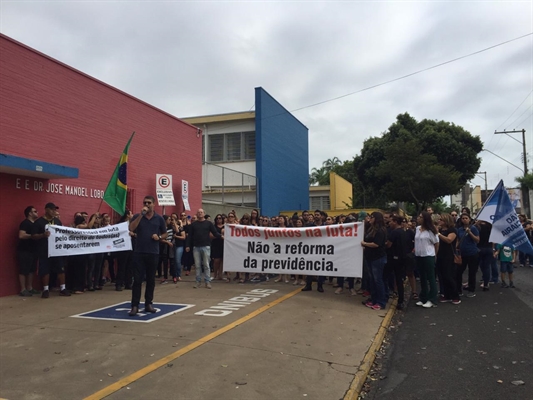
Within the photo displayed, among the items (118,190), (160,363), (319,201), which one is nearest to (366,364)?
(160,363)

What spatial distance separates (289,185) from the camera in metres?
28.5

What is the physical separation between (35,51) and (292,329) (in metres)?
8.68

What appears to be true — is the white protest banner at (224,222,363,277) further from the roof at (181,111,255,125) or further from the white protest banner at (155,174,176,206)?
the roof at (181,111,255,125)

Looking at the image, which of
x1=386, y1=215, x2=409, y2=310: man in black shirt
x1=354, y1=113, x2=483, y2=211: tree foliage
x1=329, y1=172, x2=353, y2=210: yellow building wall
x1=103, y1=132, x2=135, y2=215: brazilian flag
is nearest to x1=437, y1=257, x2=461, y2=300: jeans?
x1=386, y1=215, x2=409, y2=310: man in black shirt

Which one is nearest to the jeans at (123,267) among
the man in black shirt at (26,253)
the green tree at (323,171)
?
the man in black shirt at (26,253)

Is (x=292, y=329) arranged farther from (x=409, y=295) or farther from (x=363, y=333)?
(x=409, y=295)

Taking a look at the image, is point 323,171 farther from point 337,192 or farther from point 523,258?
point 523,258

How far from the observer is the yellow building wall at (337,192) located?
118ft

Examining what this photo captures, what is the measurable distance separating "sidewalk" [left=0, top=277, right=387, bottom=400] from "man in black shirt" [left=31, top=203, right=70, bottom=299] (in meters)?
0.90

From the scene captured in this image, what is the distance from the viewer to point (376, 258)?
8.39 metres

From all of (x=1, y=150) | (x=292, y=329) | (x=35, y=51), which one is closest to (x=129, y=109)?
(x=35, y=51)

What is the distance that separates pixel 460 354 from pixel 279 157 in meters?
21.6

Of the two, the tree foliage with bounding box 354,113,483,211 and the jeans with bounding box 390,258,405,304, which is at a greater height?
the tree foliage with bounding box 354,113,483,211

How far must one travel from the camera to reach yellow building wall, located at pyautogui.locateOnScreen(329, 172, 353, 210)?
35.9 metres
